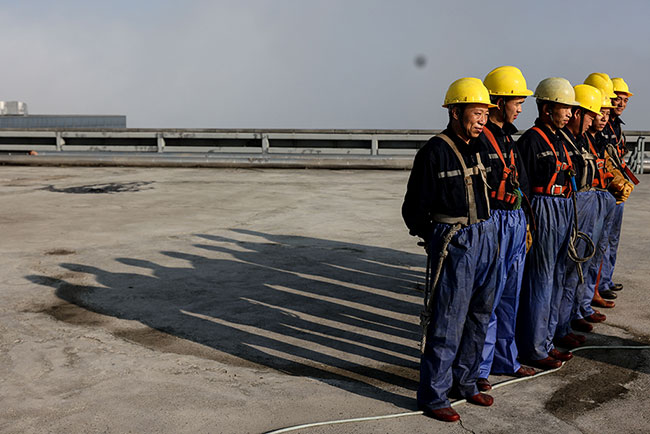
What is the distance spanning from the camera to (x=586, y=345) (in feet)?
19.2

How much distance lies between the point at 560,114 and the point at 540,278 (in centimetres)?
130

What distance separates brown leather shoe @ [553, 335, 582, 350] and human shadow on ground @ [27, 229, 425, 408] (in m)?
1.20

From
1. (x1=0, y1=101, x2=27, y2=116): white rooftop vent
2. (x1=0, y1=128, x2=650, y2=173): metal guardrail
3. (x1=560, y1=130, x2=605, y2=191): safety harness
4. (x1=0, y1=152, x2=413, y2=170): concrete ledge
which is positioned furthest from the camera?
(x1=0, y1=101, x2=27, y2=116): white rooftop vent

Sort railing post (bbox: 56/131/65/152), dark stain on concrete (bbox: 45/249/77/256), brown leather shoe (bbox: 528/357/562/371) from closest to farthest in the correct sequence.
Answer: brown leather shoe (bbox: 528/357/562/371)
dark stain on concrete (bbox: 45/249/77/256)
railing post (bbox: 56/131/65/152)

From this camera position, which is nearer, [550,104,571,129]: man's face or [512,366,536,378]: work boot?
[512,366,536,378]: work boot

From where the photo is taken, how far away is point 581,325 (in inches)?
247

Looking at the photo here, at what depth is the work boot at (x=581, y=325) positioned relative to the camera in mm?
6230

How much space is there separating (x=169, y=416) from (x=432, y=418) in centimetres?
164

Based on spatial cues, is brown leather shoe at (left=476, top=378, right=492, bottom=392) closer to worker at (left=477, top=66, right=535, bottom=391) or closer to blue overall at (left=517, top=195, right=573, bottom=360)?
worker at (left=477, top=66, right=535, bottom=391)

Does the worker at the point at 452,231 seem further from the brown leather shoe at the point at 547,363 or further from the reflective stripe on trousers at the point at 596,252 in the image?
the reflective stripe on trousers at the point at 596,252

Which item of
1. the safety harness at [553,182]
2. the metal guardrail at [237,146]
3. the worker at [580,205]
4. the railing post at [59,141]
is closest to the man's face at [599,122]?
the worker at [580,205]

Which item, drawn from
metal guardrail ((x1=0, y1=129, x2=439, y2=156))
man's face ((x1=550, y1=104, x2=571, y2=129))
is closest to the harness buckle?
man's face ((x1=550, y1=104, x2=571, y2=129))

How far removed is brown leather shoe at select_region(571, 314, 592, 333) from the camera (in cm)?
623

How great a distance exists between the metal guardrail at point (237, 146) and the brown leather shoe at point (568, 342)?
1407 cm
